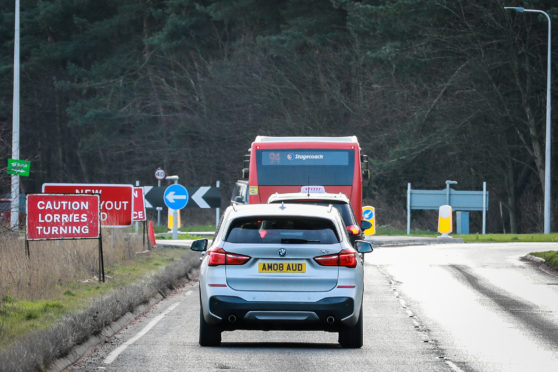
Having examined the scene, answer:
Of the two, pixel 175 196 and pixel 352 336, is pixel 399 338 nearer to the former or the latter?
pixel 352 336

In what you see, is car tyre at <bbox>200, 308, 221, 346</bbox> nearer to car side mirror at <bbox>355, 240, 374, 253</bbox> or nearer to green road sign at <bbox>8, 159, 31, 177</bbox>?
car side mirror at <bbox>355, 240, 374, 253</bbox>

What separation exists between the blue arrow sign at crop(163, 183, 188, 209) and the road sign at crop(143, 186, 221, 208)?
7.95ft

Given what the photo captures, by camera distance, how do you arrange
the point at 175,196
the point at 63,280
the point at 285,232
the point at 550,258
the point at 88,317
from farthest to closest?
the point at 175,196, the point at 550,258, the point at 63,280, the point at 88,317, the point at 285,232

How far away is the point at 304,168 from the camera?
102 feet

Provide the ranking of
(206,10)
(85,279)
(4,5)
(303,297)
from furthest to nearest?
(4,5) → (206,10) → (85,279) → (303,297)

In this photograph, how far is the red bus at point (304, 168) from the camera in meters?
30.7

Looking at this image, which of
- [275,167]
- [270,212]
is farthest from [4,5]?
[270,212]

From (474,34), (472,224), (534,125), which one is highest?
(474,34)

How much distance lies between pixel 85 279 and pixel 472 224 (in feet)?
135

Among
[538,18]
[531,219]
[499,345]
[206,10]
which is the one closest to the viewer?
[499,345]

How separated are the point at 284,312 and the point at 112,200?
38.1 feet

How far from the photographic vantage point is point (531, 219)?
55469 millimetres

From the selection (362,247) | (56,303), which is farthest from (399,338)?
(56,303)

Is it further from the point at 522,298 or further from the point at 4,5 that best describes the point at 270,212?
the point at 4,5
